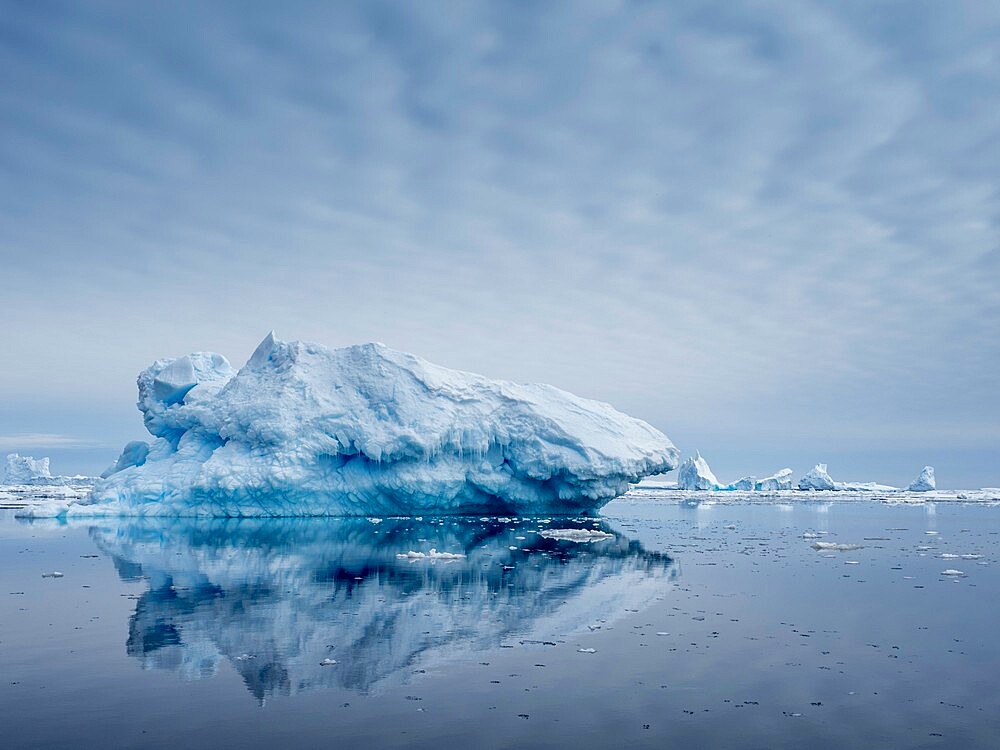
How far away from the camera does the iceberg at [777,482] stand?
2888 inches

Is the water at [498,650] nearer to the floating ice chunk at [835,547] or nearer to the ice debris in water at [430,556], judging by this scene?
the ice debris in water at [430,556]

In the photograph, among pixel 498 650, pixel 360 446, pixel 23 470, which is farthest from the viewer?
pixel 23 470

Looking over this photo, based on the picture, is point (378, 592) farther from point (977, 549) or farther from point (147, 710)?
point (977, 549)

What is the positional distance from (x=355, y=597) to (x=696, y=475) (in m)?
61.7

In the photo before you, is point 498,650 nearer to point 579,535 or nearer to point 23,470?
point 579,535

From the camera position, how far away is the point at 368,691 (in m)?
7.81

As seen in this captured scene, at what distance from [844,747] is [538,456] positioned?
80.8ft

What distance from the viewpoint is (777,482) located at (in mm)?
73562

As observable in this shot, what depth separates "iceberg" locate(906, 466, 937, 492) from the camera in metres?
73.3

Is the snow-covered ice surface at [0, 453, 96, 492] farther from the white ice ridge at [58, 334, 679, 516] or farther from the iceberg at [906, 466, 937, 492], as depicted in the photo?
the iceberg at [906, 466, 937, 492]

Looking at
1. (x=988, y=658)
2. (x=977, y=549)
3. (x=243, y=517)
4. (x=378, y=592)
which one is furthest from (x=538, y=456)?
(x=988, y=658)

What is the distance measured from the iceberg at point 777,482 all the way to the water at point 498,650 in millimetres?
55855

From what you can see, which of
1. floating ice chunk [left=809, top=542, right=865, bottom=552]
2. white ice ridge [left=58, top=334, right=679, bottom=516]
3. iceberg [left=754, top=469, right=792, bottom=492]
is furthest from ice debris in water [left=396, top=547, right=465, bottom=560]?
iceberg [left=754, top=469, right=792, bottom=492]

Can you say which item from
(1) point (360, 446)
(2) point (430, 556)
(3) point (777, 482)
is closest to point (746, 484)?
(3) point (777, 482)
